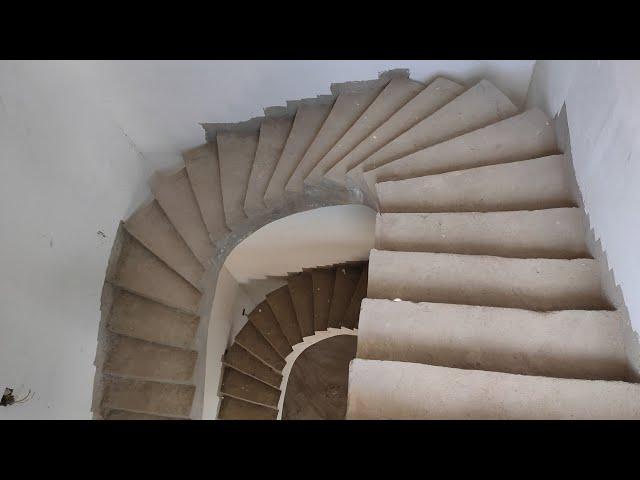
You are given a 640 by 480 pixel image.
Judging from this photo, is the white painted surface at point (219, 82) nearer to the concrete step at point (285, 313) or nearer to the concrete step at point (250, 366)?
the concrete step at point (285, 313)

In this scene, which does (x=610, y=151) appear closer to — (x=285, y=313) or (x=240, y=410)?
(x=285, y=313)

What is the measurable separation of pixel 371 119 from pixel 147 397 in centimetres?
318

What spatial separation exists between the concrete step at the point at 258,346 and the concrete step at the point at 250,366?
0.08 metres

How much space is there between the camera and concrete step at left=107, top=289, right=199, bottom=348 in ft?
15.0

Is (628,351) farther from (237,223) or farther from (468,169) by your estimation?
(237,223)

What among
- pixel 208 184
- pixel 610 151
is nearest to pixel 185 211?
pixel 208 184

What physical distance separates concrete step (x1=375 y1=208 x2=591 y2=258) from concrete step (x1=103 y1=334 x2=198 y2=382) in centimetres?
232

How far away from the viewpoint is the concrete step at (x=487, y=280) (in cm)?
286

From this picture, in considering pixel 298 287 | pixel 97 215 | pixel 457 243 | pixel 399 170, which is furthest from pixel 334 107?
pixel 298 287

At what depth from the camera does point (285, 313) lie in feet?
23.6

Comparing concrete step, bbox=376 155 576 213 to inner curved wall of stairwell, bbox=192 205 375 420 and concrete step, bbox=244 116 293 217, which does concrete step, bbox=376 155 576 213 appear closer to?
concrete step, bbox=244 116 293 217

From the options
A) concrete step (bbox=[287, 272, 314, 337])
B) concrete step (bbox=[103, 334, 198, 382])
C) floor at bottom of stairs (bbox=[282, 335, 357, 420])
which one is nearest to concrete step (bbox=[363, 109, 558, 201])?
concrete step (bbox=[103, 334, 198, 382])

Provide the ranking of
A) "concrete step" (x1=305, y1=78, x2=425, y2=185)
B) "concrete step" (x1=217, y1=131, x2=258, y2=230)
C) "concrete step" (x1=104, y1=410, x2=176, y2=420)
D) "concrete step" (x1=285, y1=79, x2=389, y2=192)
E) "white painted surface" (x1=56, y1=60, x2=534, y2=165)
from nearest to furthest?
"white painted surface" (x1=56, y1=60, x2=534, y2=165) → "concrete step" (x1=305, y1=78, x2=425, y2=185) → "concrete step" (x1=285, y1=79, x2=389, y2=192) → "concrete step" (x1=104, y1=410, x2=176, y2=420) → "concrete step" (x1=217, y1=131, x2=258, y2=230)
